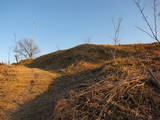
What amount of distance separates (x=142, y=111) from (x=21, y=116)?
306 cm

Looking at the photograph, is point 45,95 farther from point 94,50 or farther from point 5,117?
point 94,50

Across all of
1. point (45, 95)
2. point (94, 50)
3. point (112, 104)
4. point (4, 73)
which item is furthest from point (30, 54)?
point (112, 104)

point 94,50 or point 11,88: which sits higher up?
point 94,50

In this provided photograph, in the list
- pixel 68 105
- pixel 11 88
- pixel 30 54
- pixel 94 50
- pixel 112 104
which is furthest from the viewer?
pixel 30 54

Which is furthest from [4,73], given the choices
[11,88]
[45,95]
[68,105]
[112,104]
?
[112,104]

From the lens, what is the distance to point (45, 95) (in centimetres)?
638

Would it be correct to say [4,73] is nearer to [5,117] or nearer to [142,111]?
[5,117]

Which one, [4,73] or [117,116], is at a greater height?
[4,73]

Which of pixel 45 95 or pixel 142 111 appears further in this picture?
pixel 45 95

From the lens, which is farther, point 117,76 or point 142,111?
point 117,76

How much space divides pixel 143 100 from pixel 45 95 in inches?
145

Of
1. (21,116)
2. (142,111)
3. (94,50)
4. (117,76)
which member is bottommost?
(21,116)

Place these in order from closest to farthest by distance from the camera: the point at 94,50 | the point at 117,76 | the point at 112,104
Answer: the point at 112,104
the point at 117,76
the point at 94,50

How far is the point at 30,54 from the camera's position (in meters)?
44.4
